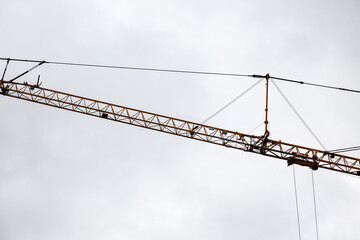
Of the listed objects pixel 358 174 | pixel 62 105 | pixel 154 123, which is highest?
pixel 62 105

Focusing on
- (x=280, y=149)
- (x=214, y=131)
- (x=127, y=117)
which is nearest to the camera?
(x=280, y=149)

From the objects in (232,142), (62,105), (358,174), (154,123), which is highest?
(62,105)

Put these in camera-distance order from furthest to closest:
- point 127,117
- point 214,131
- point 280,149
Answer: point 127,117 → point 214,131 → point 280,149

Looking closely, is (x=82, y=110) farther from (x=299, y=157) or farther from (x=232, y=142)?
(x=299, y=157)

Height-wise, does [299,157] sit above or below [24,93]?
below

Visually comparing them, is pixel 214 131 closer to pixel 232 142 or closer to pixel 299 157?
pixel 232 142

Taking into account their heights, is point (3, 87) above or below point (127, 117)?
above

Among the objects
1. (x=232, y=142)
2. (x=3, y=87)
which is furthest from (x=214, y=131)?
(x=3, y=87)

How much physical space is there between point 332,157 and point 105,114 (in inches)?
1104

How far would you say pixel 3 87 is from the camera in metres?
46.7

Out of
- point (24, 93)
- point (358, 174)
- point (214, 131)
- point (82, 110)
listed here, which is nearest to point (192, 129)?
point (214, 131)

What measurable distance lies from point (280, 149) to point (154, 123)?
15395 mm

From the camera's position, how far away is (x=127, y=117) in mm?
44500

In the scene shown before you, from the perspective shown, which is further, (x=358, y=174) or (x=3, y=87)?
(x=3, y=87)
